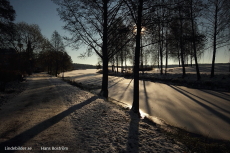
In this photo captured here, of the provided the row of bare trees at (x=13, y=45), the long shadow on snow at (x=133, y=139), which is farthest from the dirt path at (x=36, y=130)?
the row of bare trees at (x=13, y=45)

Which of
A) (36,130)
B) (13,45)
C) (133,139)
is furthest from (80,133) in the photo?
(13,45)

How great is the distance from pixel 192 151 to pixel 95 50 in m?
8.32

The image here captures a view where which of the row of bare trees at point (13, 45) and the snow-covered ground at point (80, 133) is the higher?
the row of bare trees at point (13, 45)

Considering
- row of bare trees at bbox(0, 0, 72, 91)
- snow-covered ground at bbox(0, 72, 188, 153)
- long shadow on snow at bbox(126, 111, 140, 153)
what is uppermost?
row of bare trees at bbox(0, 0, 72, 91)

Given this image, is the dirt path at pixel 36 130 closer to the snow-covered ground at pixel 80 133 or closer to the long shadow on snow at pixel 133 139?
the snow-covered ground at pixel 80 133

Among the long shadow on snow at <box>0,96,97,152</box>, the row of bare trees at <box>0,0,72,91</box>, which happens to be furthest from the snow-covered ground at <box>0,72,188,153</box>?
the row of bare trees at <box>0,0,72,91</box>

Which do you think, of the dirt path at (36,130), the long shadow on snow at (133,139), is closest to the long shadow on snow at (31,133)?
the dirt path at (36,130)

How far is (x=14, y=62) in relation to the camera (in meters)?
17.3

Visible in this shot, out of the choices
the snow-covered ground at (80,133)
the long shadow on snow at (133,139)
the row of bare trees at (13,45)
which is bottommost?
the long shadow on snow at (133,139)

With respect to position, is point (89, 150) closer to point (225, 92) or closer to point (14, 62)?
point (225, 92)

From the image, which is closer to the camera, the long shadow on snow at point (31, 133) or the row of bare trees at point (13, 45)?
the long shadow on snow at point (31, 133)

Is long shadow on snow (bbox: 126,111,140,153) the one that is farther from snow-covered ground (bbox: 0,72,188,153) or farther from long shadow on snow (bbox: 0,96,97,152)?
long shadow on snow (bbox: 0,96,97,152)

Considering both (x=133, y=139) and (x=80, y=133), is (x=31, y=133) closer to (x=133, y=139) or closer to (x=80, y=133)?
(x=80, y=133)

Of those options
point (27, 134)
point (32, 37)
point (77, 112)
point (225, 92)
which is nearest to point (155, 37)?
point (77, 112)
